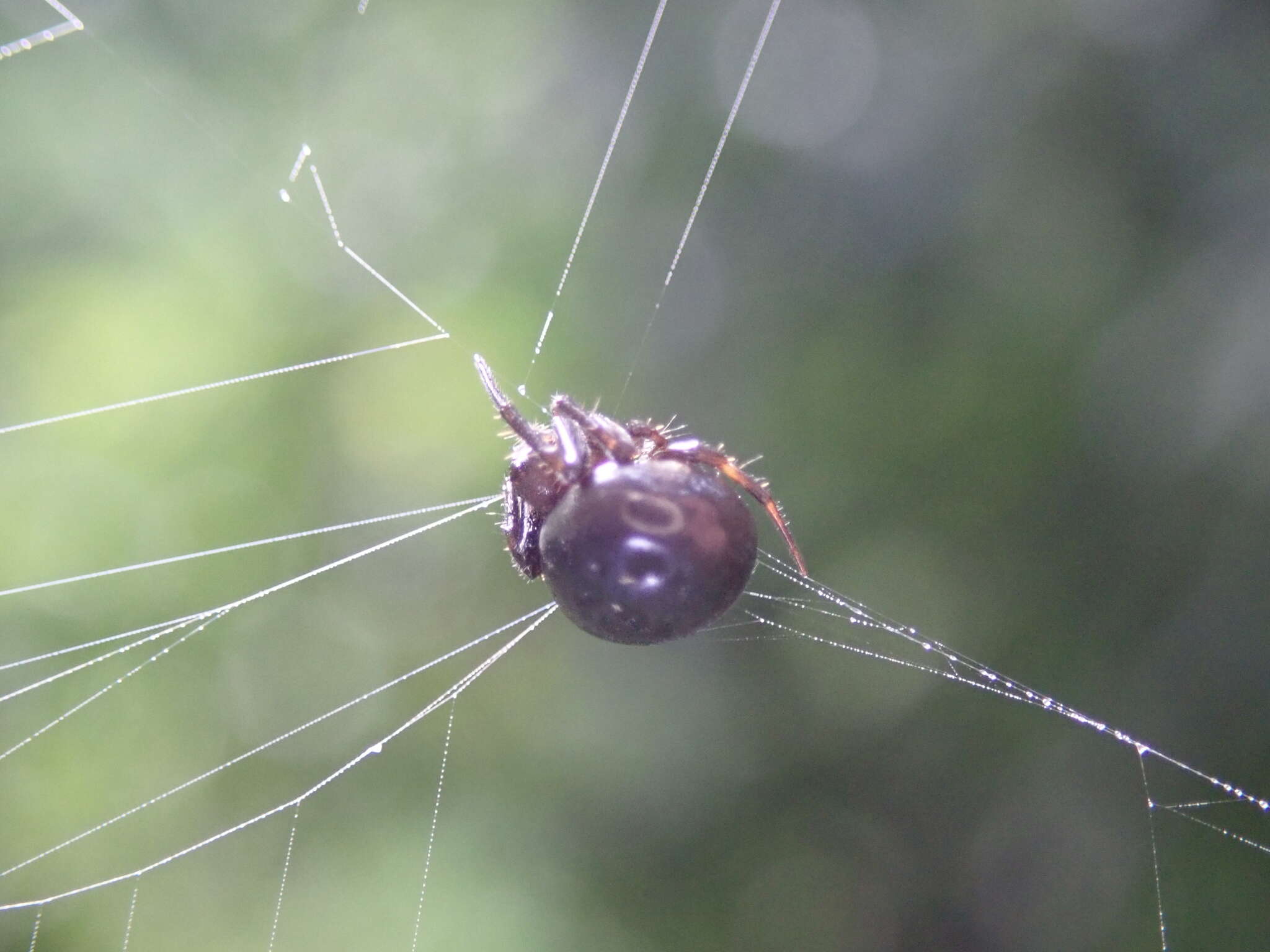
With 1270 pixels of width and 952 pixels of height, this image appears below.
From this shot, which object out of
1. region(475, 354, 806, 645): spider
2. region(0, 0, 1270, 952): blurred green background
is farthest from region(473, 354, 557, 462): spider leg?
region(0, 0, 1270, 952): blurred green background

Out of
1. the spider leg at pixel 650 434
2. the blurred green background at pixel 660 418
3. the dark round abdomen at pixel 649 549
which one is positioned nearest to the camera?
the dark round abdomen at pixel 649 549

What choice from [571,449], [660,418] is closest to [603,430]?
[571,449]

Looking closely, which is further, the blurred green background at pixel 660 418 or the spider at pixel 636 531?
the blurred green background at pixel 660 418

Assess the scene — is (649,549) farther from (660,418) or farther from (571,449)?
(660,418)

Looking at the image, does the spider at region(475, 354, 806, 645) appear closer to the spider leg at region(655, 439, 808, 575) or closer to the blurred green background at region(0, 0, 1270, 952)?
the spider leg at region(655, 439, 808, 575)

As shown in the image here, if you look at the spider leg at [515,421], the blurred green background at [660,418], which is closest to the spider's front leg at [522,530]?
the spider leg at [515,421]

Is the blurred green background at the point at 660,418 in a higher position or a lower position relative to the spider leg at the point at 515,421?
lower

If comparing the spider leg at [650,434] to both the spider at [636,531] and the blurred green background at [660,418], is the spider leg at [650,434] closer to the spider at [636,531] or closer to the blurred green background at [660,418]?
the spider at [636,531]
